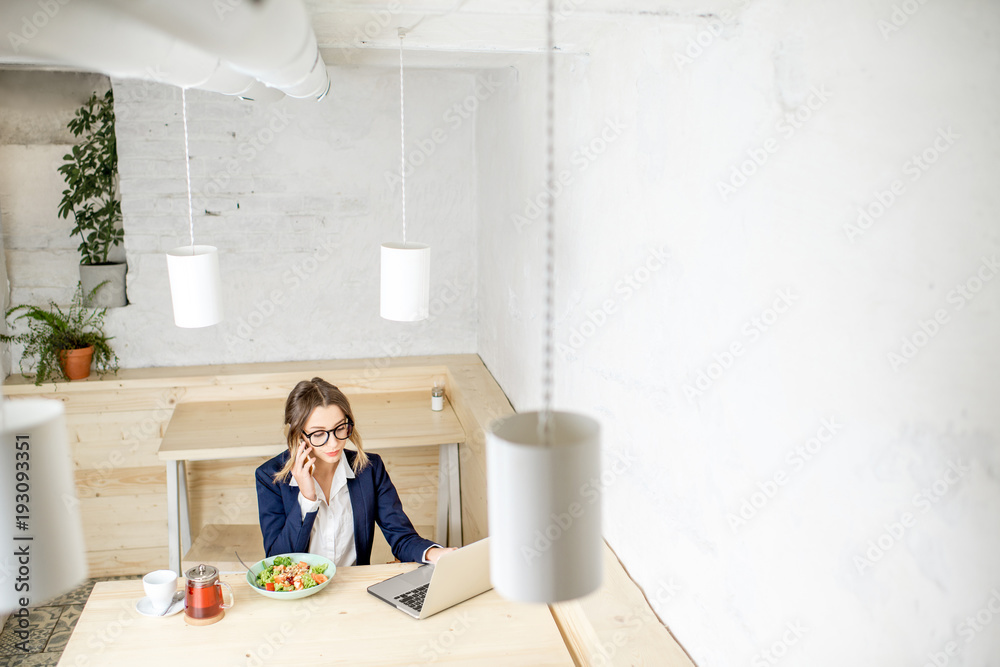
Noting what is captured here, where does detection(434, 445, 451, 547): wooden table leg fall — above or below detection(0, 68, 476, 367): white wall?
below

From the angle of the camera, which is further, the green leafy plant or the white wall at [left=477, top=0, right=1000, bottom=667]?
the green leafy plant

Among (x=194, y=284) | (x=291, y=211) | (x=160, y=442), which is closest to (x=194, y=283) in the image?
(x=194, y=284)

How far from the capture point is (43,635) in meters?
3.53

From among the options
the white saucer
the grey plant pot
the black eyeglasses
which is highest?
the grey plant pot

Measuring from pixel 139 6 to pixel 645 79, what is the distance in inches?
47.1

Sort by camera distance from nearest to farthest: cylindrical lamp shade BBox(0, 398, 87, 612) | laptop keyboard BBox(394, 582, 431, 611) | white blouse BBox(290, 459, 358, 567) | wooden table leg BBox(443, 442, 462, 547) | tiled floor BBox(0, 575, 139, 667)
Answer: cylindrical lamp shade BBox(0, 398, 87, 612)
laptop keyboard BBox(394, 582, 431, 611)
white blouse BBox(290, 459, 358, 567)
tiled floor BBox(0, 575, 139, 667)
wooden table leg BBox(443, 442, 462, 547)

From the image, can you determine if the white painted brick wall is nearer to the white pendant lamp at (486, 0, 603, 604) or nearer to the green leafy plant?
the green leafy plant

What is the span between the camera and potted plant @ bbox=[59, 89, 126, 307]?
151 inches

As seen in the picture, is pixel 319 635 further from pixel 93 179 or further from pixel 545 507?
pixel 93 179

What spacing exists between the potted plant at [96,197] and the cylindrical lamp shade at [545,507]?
349 centimetres

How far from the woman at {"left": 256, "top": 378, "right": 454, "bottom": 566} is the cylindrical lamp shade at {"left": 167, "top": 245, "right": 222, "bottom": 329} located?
459mm

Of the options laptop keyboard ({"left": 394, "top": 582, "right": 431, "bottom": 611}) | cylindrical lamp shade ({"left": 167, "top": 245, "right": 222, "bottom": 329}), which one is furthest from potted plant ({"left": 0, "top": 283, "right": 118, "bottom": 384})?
laptop keyboard ({"left": 394, "top": 582, "right": 431, "bottom": 611})

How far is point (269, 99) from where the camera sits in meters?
3.00

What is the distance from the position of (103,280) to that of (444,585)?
8.78 ft
